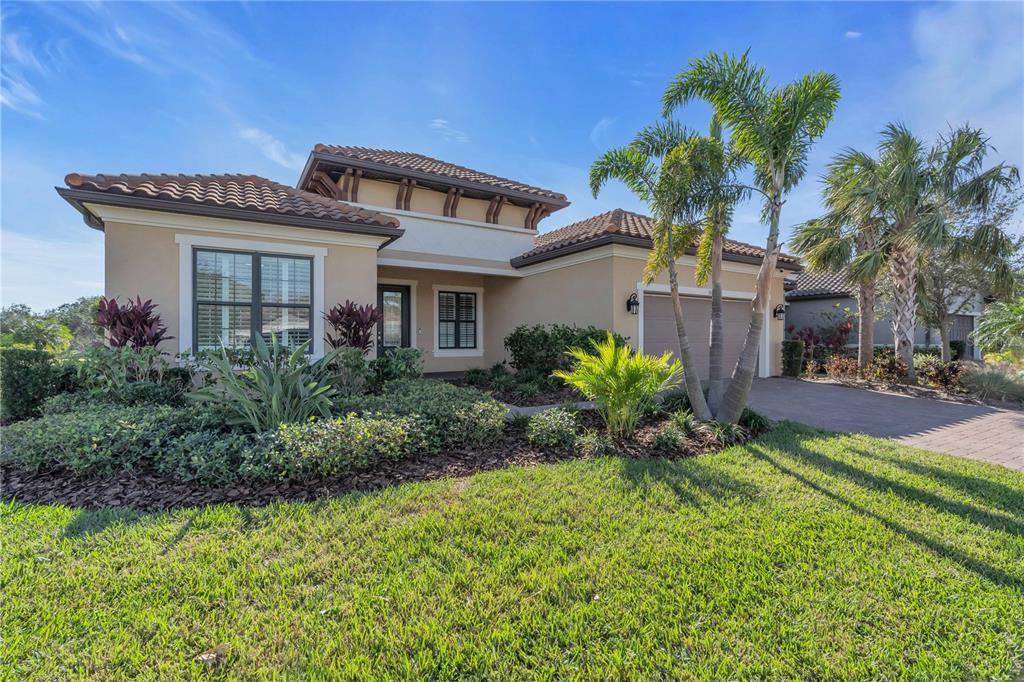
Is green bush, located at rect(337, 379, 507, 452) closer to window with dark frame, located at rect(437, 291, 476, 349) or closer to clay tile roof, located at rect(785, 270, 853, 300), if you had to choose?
window with dark frame, located at rect(437, 291, 476, 349)

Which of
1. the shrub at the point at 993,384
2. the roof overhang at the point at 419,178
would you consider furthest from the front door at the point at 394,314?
the shrub at the point at 993,384

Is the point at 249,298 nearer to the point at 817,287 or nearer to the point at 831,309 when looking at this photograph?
the point at 831,309

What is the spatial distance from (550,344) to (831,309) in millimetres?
16960

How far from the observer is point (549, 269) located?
1249 cm

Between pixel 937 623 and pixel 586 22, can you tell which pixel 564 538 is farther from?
pixel 586 22

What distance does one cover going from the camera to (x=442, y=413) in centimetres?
580

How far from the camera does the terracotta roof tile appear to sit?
10766 millimetres

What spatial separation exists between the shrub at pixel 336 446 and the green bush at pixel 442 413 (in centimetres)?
32

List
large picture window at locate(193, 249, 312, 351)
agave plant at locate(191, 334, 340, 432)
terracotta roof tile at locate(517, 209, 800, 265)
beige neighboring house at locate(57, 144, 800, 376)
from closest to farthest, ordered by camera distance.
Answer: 1. agave plant at locate(191, 334, 340, 432)
2. beige neighboring house at locate(57, 144, 800, 376)
3. large picture window at locate(193, 249, 312, 351)
4. terracotta roof tile at locate(517, 209, 800, 265)

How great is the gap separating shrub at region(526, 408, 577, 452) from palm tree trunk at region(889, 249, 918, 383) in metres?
12.0

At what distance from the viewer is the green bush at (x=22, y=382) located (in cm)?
678

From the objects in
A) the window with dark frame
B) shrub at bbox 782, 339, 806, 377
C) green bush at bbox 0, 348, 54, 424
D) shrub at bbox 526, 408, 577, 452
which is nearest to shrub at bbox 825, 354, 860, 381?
shrub at bbox 782, 339, 806, 377

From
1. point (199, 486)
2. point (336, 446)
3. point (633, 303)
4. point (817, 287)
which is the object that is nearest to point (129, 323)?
point (199, 486)

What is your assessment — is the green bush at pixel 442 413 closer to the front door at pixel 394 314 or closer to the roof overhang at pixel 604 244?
the roof overhang at pixel 604 244
